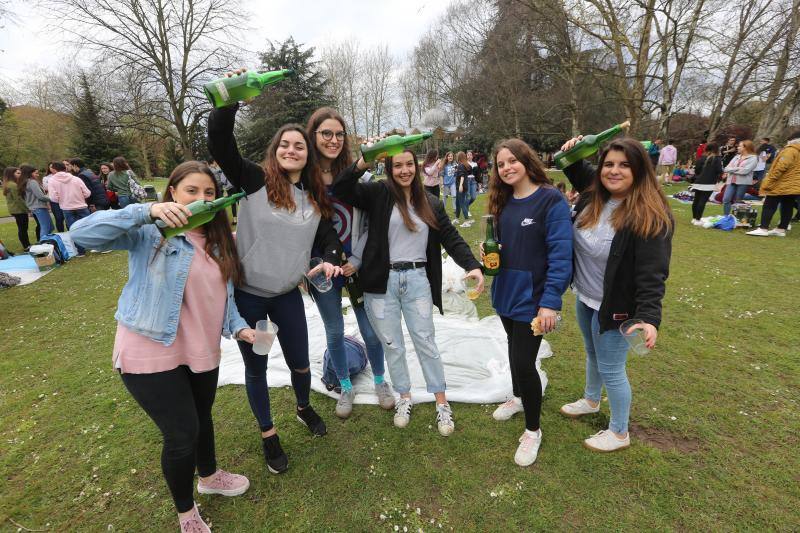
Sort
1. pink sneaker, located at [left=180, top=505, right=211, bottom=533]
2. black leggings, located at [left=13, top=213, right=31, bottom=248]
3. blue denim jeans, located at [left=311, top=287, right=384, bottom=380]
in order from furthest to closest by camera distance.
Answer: black leggings, located at [left=13, top=213, right=31, bottom=248], blue denim jeans, located at [left=311, top=287, right=384, bottom=380], pink sneaker, located at [left=180, top=505, right=211, bottom=533]

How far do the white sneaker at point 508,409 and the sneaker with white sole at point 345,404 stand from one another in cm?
121

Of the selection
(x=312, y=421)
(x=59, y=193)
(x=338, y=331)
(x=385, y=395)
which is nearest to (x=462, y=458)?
(x=385, y=395)

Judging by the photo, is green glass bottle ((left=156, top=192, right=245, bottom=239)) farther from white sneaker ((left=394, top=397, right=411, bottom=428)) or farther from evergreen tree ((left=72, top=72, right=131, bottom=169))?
evergreen tree ((left=72, top=72, right=131, bottom=169))

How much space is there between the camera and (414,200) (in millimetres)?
2674

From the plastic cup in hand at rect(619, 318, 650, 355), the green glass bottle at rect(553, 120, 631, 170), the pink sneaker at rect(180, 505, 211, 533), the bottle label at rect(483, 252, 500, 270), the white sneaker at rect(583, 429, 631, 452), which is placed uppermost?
the green glass bottle at rect(553, 120, 631, 170)

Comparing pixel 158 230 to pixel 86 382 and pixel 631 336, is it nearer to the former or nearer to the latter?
pixel 631 336

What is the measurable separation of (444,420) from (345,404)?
2.81ft

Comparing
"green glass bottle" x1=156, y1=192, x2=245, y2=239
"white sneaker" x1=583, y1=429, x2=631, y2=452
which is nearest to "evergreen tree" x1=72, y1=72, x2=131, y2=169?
"green glass bottle" x1=156, y1=192, x2=245, y2=239

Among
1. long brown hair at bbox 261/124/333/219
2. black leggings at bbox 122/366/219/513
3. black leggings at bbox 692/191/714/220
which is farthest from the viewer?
black leggings at bbox 692/191/714/220

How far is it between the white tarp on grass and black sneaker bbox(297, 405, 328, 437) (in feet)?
1.51

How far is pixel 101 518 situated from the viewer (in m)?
2.33

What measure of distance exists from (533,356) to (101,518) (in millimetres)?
2894

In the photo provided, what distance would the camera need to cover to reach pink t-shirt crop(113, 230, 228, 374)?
1.74 metres

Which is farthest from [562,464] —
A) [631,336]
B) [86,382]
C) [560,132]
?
[560,132]
